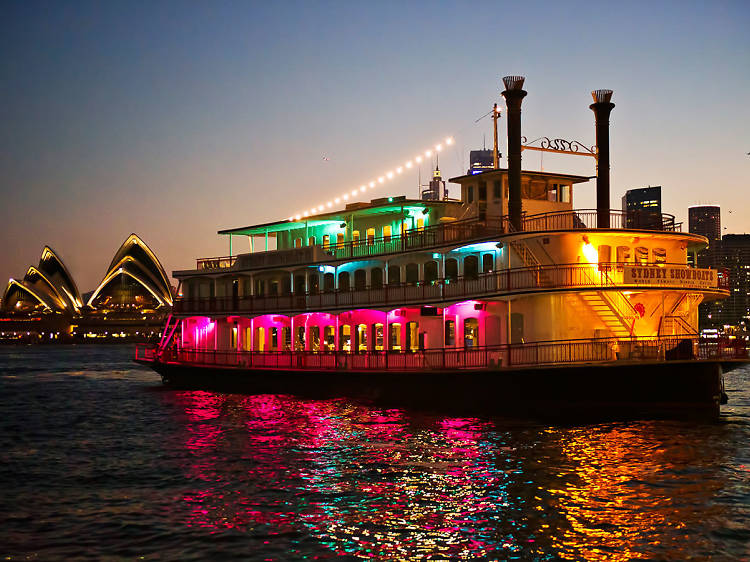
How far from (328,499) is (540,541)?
497cm

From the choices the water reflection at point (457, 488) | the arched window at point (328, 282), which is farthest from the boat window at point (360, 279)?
the water reflection at point (457, 488)

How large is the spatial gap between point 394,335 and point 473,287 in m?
6.77

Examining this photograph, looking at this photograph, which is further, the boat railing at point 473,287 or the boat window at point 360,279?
the boat window at point 360,279

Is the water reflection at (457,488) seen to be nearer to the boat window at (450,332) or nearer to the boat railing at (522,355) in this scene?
the boat railing at (522,355)

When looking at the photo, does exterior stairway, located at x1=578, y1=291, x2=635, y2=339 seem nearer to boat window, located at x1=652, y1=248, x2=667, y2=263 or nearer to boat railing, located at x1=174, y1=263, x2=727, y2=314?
boat railing, located at x1=174, y1=263, x2=727, y2=314

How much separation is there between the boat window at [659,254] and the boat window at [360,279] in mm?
13098

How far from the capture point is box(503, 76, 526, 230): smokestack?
31.5 meters

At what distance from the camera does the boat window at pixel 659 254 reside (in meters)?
30.2

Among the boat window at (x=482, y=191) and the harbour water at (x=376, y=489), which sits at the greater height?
the boat window at (x=482, y=191)

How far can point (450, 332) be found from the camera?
34125 millimetres

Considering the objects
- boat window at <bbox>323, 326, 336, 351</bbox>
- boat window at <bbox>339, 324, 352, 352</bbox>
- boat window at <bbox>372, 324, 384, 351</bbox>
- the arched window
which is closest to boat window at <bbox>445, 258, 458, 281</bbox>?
boat window at <bbox>372, 324, 384, 351</bbox>

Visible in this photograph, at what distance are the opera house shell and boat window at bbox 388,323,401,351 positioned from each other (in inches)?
4738

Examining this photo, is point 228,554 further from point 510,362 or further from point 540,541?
point 510,362

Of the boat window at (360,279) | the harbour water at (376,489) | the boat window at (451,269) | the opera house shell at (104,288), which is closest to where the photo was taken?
the harbour water at (376,489)
